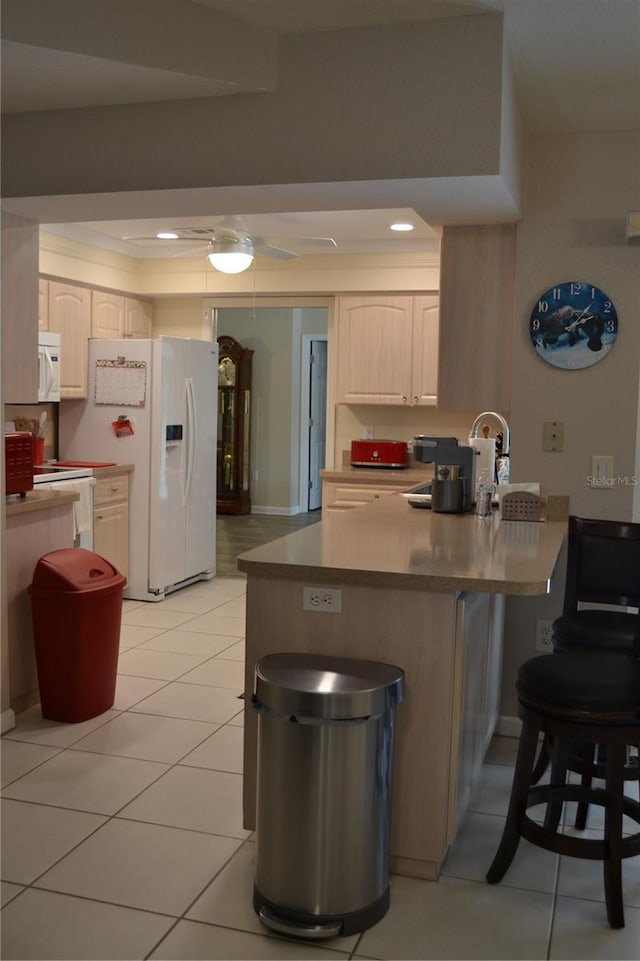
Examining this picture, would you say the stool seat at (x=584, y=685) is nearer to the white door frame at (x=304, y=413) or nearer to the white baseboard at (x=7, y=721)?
the white baseboard at (x=7, y=721)

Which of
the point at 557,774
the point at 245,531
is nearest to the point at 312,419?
the point at 245,531

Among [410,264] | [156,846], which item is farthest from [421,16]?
[410,264]

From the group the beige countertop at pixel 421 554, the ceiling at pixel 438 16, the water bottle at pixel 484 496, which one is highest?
the ceiling at pixel 438 16

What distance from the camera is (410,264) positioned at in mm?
6422

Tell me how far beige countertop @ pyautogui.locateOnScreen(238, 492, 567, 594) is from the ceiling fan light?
214 centimetres

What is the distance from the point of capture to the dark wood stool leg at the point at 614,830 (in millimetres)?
2350

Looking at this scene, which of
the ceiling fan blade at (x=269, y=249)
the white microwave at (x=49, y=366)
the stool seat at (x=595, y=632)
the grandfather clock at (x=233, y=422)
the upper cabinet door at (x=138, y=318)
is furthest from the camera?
the grandfather clock at (x=233, y=422)

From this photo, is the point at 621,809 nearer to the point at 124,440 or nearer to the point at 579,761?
the point at 579,761

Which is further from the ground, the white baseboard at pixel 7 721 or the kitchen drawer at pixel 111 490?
the kitchen drawer at pixel 111 490

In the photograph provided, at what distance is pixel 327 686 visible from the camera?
225 centimetres

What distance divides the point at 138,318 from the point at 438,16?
15.9 feet

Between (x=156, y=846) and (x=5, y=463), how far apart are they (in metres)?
1.80

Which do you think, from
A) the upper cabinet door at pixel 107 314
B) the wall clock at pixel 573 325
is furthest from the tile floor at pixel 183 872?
the upper cabinet door at pixel 107 314

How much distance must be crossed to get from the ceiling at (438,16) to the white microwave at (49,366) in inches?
96.7
